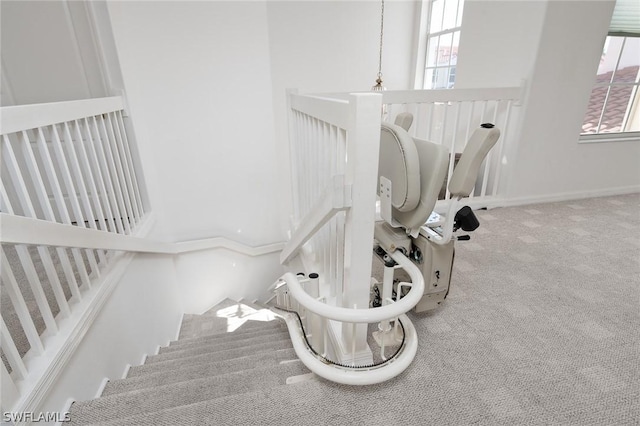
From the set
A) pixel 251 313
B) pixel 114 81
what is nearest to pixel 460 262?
pixel 251 313

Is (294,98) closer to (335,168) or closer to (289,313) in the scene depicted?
(335,168)

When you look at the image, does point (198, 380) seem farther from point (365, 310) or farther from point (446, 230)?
point (446, 230)

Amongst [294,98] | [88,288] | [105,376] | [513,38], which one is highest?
[513,38]

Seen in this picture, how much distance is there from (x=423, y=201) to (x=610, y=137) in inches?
113

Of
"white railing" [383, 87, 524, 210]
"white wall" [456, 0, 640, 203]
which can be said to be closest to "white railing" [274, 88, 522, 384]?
"white railing" [383, 87, 524, 210]

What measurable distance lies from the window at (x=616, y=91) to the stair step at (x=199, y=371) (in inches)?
130

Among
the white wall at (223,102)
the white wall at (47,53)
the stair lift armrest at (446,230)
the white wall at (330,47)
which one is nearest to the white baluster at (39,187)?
the white wall at (223,102)

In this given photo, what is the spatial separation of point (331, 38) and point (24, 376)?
3.86 meters

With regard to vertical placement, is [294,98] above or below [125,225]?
above

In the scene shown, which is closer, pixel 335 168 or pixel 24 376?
pixel 24 376

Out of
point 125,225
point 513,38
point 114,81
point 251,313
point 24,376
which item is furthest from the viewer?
point 251,313

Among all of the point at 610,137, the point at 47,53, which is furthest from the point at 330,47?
the point at 610,137

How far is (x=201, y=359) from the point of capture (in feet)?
5.79

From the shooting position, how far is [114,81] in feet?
8.03
